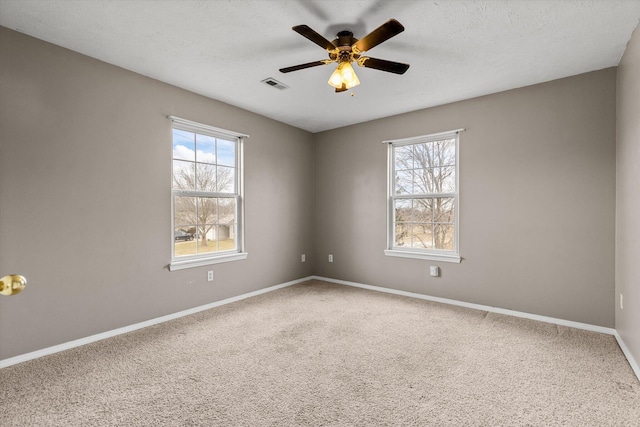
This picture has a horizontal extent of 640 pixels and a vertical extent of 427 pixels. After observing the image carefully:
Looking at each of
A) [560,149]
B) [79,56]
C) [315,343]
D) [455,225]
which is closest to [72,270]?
[79,56]

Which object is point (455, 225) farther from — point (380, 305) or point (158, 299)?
point (158, 299)

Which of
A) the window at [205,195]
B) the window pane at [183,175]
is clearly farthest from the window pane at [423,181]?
the window pane at [183,175]

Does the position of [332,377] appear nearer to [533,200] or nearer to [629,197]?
[629,197]

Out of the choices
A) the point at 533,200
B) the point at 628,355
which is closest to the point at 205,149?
the point at 533,200

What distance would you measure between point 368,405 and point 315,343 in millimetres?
914

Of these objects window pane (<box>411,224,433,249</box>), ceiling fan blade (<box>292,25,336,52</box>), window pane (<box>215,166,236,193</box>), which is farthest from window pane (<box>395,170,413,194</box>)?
ceiling fan blade (<box>292,25,336,52</box>)

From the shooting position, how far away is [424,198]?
13.5ft

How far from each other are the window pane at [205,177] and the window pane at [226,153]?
6.1 inches

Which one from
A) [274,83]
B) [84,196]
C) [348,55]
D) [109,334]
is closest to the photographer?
[348,55]

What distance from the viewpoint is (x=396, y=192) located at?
438 cm

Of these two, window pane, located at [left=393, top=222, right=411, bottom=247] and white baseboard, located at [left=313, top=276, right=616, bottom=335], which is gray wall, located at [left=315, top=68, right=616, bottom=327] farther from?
window pane, located at [left=393, top=222, right=411, bottom=247]

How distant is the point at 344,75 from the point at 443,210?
2.37 metres

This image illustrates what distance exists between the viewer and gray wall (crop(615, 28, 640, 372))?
221 centimetres

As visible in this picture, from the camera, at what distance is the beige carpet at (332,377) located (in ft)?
5.70
